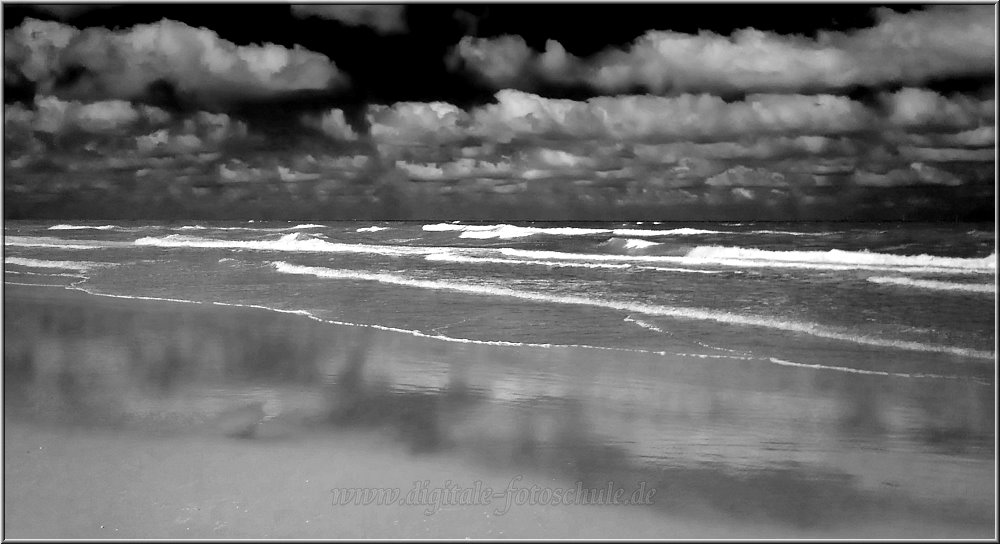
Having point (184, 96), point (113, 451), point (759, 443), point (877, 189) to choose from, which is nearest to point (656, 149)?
point (877, 189)

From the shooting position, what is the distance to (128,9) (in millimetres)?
5543

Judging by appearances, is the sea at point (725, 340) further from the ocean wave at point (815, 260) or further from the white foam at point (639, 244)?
the white foam at point (639, 244)

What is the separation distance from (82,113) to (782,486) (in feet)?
23.8

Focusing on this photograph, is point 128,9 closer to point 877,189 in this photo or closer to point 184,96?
point 184,96

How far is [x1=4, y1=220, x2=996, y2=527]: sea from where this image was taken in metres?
2.34

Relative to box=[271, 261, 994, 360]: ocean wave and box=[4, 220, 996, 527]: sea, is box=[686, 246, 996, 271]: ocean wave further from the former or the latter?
box=[271, 261, 994, 360]: ocean wave

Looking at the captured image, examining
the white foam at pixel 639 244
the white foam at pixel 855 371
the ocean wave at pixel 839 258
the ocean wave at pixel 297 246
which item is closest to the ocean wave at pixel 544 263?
the ocean wave at pixel 297 246

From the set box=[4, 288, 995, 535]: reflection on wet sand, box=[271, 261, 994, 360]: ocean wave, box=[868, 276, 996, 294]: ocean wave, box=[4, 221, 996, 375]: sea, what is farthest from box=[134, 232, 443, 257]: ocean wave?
box=[4, 288, 995, 535]: reflection on wet sand

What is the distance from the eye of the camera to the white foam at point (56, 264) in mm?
9484

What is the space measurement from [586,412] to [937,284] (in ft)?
16.3

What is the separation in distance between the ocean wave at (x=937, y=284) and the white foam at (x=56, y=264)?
34.4 feet

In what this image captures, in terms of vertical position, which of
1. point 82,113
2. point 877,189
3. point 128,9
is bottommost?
point 877,189

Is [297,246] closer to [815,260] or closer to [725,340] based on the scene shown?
[815,260]

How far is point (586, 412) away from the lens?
2727 millimetres
